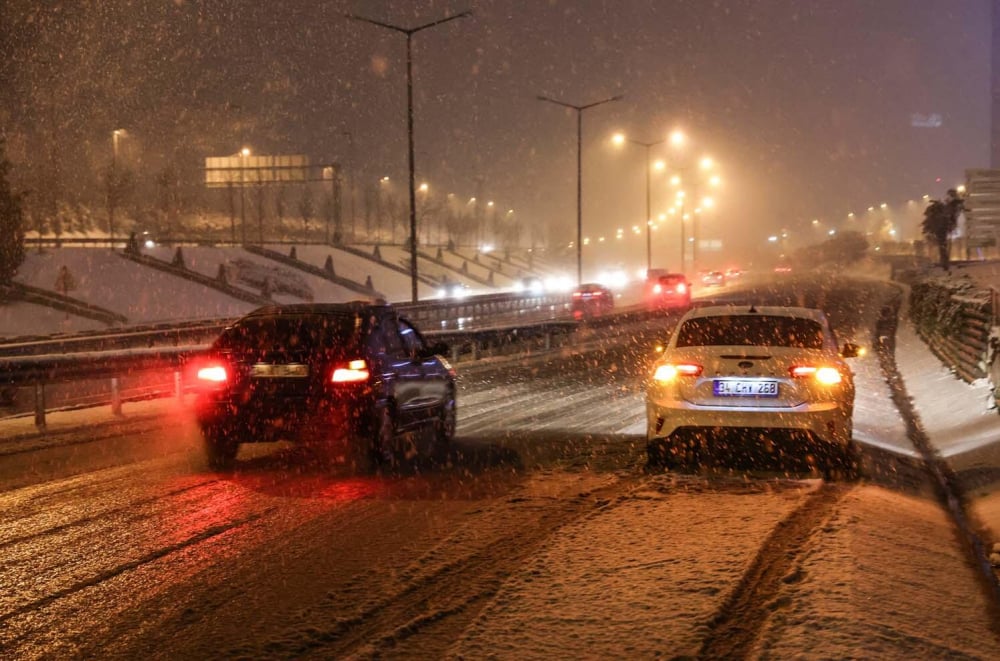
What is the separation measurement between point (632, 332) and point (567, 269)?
278ft

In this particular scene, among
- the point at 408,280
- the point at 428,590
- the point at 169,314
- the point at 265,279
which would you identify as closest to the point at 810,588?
the point at 428,590

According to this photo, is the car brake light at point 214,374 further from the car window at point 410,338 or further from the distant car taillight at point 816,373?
the distant car taillight at point 816,373

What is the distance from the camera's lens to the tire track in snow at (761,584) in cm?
509

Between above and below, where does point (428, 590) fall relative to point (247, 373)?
below

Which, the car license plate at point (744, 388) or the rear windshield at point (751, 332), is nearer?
the car license plate at point (744, 388)

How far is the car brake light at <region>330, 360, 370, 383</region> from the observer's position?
10086 millimetres

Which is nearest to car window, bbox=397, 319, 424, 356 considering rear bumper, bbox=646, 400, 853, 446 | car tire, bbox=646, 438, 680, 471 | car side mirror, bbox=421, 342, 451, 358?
car side mirror, bbox=421, 342, 451, 358

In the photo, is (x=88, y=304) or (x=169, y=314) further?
(x=169, y=314)

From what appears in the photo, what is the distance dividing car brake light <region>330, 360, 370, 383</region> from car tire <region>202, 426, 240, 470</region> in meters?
1.23

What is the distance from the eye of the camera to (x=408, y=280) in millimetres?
80750

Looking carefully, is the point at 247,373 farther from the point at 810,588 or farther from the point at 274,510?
the point at 810,588

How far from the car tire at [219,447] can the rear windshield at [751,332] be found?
450 cm

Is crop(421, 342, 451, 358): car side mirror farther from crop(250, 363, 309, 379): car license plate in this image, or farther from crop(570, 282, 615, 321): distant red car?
crop(570, 282, 615, 321): distant red car

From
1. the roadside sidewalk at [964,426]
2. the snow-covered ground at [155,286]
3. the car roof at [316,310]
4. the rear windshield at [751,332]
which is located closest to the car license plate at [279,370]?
the car roof at [316,310]
